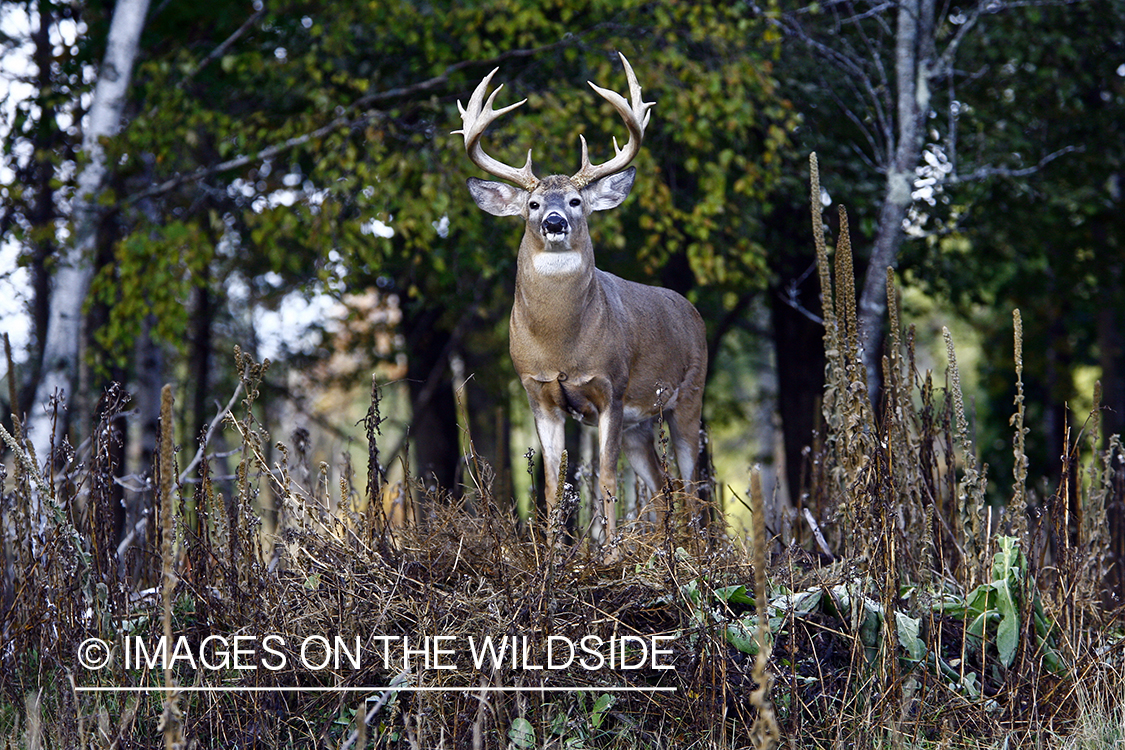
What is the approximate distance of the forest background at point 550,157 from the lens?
815 centimetres

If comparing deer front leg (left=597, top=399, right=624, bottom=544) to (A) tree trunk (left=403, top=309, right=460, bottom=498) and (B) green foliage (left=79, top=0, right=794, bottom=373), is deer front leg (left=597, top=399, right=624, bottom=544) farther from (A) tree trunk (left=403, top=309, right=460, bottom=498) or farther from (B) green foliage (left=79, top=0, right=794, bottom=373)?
(A) tree trunk (left=403, top=309, right=460, bottom=498)

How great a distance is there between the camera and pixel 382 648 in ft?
12.4

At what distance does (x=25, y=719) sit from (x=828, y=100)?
25.3 feet

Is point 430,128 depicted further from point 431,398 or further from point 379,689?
point 379,689

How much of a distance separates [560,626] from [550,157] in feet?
17.3

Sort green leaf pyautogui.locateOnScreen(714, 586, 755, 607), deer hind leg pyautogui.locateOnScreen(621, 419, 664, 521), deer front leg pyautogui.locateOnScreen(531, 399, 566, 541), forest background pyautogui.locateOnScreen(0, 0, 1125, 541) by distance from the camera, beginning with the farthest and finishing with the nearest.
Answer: forest background pyautogui.locateOnScreen(0, 0, 1125, 541)
deer hind leg pyautogui.locateOnScreen(621, 419, 664, 521)
deer front leg pyautogui.locateOnScreen(531, 399, 566, 541)
green leaf pyautogui.locateOnScreen(714, 586, 755, 607)

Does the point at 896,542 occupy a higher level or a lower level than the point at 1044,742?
higher

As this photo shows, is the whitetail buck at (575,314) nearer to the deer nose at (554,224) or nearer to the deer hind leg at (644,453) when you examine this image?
the deer nose at (554,224)

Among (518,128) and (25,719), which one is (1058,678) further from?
(518,128)

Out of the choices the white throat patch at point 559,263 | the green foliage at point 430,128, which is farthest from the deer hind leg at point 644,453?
the green foliage at point 430,128

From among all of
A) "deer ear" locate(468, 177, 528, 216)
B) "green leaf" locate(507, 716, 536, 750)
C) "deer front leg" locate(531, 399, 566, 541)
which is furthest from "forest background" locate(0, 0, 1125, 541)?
"green leaf" locate(507, 716, 536, 750)

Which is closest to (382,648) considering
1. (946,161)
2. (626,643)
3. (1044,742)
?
(626,643)

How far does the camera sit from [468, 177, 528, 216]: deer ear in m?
4.99

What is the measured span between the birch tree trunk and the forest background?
2 cm
